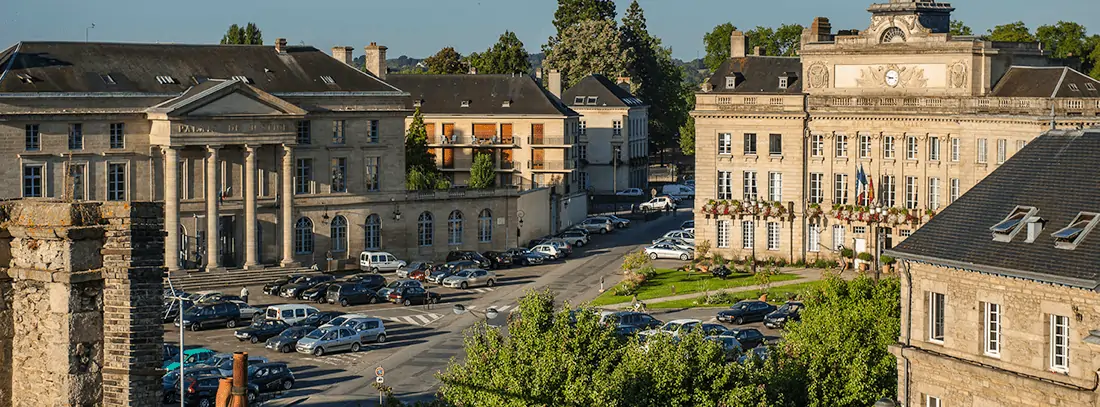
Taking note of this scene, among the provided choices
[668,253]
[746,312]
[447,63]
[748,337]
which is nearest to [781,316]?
[746,312]

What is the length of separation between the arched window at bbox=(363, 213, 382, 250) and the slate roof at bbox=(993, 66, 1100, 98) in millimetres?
35429

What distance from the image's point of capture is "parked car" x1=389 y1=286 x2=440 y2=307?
86.1m

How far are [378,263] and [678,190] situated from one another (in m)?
55.0

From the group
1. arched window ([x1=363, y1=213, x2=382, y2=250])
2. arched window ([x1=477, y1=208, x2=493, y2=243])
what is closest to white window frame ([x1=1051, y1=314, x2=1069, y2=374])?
arched window ([x1=363, y1=213, x2=382, y2=250])

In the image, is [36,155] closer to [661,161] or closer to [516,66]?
[516,66]

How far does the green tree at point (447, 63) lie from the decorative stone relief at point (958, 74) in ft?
236

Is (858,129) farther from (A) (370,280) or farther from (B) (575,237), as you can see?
(A) (370,280)

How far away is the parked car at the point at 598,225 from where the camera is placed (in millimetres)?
119750

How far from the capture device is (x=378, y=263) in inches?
3883

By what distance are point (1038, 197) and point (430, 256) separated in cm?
5799

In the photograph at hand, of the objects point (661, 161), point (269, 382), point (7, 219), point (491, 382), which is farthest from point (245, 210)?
point (661, 161)

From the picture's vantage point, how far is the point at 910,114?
94750 mm

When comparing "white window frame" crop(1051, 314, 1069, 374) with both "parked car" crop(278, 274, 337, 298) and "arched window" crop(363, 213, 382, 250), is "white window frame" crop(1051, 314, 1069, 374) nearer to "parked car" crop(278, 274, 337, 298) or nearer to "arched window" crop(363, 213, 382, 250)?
"parked car" crop(278, 274, 337, 298)

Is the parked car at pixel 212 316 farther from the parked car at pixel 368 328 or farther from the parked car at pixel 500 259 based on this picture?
the parked car at pixel 500 259
